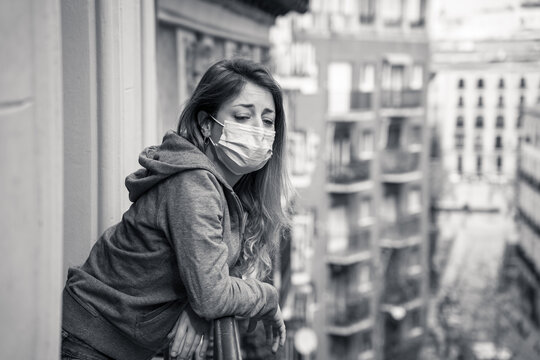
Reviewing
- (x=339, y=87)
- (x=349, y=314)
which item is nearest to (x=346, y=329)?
(x=349, y=314)

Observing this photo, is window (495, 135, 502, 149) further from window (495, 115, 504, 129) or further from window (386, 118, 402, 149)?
window (386, 118, 402, 149)

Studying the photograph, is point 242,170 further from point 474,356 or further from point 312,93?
point 474,356

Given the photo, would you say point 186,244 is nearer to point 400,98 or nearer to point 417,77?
point 400,98

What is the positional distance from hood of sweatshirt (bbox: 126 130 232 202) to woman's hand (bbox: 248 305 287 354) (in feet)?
0.89

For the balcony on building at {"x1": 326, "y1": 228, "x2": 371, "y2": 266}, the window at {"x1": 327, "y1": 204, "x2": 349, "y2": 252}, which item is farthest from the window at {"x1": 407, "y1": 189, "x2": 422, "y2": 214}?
the window at {"x1": 327, "y1": 204, "x2": 349, "y2": 252}

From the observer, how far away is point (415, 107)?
1533 centimetres

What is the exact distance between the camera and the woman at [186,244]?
4.11 feet

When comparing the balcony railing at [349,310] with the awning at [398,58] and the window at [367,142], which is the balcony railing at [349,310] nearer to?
the window at [367,142]

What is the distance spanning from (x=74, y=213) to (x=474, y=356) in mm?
15045

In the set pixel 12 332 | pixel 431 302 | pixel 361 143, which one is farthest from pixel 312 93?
pixel 12 332

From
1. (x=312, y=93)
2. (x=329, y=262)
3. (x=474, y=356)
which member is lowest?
(x=474, y=356)

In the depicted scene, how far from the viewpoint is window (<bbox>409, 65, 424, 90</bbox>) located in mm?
15344

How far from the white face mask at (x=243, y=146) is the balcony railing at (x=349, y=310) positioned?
40.1 feet

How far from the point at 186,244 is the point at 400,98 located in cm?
1400
